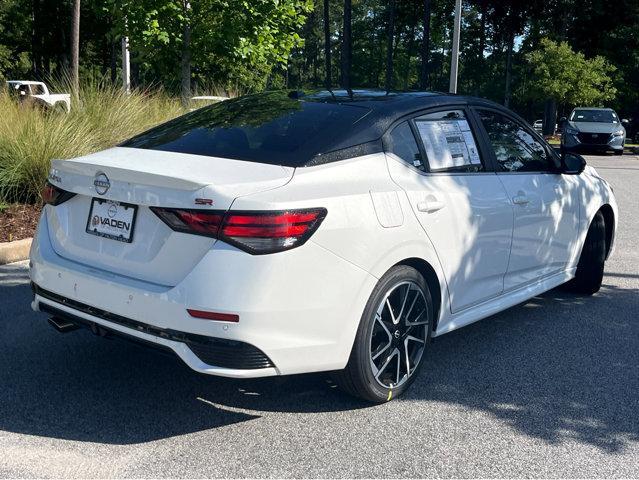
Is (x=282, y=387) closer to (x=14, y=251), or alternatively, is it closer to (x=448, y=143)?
(x=448, y=143)

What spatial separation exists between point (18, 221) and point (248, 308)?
17.7 ft

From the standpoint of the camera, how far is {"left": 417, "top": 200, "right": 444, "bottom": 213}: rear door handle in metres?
4.07

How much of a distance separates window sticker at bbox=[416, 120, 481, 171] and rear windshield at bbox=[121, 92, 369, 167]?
43 centimetres

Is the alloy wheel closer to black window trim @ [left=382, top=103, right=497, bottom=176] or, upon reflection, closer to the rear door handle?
the rear door handle

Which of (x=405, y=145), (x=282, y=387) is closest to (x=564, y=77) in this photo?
(x=405, y=145)

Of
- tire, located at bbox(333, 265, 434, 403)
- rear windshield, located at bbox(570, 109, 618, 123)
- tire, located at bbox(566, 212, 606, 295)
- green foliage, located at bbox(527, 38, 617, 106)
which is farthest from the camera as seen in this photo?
green foliage, located at bbox(527, 38, 617, 106)

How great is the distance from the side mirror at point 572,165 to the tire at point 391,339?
79.5 inches

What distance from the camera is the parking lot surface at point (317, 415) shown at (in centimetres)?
337

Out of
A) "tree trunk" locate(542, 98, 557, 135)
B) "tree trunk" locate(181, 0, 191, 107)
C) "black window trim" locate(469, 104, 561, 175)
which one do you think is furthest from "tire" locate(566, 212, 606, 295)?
"tree trunk" locate(542, 98, 557, 135)

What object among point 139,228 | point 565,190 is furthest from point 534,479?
point 565,190

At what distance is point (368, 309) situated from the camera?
12.2 feet

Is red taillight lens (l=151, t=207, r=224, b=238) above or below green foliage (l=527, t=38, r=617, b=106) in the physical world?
below

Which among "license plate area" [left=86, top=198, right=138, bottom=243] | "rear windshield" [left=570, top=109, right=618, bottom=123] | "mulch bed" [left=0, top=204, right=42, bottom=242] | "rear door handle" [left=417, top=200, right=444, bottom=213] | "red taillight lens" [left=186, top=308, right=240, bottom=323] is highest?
"rear windshield" [left=570, top=109, right=618, bottom=123]

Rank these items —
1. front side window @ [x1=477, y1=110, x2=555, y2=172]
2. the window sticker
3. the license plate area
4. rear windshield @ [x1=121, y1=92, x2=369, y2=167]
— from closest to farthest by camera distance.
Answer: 1. the license plate area
2. rear windshield @ [x1=121, y1=92, x2=369, y2=167]
3. the window sticker
4. front side window @ [x1=477, y1=110, x2=555, y2=172]
